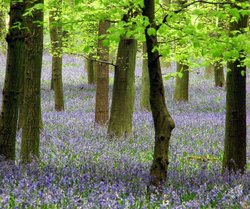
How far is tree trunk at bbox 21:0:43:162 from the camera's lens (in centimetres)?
852

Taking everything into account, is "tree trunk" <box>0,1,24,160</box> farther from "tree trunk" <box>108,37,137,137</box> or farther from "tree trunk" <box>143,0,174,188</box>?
"tree trunk" <box>108,37,137,137</box>

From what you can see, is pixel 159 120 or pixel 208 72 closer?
pixel 159 120

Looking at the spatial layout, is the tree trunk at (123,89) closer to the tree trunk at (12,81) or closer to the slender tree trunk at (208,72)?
the tree trunk at (12,81)

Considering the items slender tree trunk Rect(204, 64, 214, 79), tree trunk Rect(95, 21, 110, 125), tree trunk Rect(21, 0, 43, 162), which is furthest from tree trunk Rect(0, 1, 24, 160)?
slender tree trunk Rect(204, 64, 214, 79)

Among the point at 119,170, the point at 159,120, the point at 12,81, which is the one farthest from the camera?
the point at 12,81

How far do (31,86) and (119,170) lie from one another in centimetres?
230

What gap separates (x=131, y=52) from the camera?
13438 millimetres

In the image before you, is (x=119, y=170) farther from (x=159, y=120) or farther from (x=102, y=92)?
(x=102, y=92)

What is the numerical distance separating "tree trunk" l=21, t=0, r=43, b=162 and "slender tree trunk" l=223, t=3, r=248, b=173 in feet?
11.3

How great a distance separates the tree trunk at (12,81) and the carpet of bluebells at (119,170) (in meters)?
0.52

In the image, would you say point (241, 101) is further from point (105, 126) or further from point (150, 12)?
point (105, 126)

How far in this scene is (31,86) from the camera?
8742 mm

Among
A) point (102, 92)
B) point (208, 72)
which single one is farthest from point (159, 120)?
point (208, 72)

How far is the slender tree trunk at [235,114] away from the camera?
8637 mm
